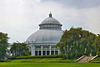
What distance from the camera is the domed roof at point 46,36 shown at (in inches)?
4063

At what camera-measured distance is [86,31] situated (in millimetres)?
64188

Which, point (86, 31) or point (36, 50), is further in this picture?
point (36, 50)

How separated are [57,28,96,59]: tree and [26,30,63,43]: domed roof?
126 ft

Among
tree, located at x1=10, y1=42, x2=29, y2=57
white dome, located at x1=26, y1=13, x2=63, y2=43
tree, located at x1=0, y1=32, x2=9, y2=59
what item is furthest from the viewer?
white dome, located at x1=26, y1=13, x2=63, y2=43

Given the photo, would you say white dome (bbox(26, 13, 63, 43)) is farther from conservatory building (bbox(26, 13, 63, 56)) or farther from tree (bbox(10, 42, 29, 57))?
tree (bbox(10, 42, 29, 57))

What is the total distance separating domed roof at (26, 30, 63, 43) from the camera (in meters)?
103

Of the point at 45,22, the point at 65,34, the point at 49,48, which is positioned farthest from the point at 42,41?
the point at 65,34

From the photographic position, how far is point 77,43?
60.7 meters

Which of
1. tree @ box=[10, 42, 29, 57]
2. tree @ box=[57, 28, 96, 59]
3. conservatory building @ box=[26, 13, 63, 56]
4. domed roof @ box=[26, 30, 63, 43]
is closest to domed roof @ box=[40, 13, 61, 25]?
conservatory building @ box=[26, 13, 63, 56]

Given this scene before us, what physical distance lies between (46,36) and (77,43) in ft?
146

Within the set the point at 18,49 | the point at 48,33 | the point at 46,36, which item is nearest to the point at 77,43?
the point at 18,49

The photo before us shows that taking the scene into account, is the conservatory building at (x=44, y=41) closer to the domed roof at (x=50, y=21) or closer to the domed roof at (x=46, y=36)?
the domed roof at (x=46, y=36)

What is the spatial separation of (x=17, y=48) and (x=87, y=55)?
33947 millimetres

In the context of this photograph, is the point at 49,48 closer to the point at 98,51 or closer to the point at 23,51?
the point at 23,51
